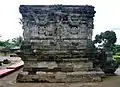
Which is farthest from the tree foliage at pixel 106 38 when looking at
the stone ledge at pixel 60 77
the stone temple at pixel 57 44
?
the stone ledge at pixel 60 77

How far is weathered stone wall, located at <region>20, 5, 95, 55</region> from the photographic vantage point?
386 inches

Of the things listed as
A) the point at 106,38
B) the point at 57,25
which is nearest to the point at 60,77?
the point at 57,25

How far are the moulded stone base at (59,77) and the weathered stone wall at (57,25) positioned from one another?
1056 millimetres

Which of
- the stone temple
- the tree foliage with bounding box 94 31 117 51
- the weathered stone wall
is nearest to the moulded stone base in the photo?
the stone temple

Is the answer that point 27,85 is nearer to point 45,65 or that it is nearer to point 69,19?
point 45,65

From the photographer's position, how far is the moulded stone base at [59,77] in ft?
30.6

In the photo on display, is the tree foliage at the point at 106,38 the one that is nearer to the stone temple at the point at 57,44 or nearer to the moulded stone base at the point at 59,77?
the stone temple at the point at 57,44

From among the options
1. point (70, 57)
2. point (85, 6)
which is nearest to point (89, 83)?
point (70, 57)

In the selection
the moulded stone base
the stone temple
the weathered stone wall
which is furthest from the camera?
the weathered stone wall

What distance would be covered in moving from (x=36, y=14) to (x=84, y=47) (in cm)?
233

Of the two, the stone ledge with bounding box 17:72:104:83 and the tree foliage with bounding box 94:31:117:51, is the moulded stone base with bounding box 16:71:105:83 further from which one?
the tree foliage with bounding box 94:31:117:51

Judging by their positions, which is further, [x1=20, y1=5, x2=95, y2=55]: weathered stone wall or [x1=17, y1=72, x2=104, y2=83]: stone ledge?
[x1=20, y1=5, x2=95, y2=55]: weathered stone wall

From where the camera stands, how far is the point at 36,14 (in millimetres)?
9828

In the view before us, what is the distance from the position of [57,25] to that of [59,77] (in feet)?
6.89
